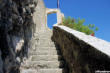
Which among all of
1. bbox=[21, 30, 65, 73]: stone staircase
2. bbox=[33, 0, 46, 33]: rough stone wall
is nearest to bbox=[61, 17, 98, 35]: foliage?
bbox=[33, 0, 46, 33]: rough stone wall

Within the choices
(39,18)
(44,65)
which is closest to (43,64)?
(44,65)

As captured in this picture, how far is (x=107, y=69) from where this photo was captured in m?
1.16

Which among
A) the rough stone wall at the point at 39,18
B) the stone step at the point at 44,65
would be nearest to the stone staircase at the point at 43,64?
the stone step at the point at 44,65

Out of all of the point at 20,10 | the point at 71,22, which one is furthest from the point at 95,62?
the point at 71,22

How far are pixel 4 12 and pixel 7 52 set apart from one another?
0.70 meters

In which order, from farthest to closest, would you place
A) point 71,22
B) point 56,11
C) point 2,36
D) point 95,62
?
point 56,11, point 71,22, point 2,36, point 95,62

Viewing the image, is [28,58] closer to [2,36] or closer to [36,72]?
[36,72]

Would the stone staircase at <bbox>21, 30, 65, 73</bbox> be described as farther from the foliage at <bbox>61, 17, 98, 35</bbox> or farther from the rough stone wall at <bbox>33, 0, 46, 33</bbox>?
the foliage at <bbox>61, 17, 98, 35</bbox>

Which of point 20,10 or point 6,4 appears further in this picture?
point 20,10

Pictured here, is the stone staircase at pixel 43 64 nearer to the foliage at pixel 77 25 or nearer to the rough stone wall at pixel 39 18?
the rough stone wall at pixel 39 18

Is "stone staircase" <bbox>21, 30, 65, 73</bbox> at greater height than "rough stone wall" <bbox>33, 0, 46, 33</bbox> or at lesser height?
lesser

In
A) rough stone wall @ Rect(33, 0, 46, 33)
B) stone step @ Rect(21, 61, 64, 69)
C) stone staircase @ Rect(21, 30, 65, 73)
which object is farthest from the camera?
rough stone wall @ Rect(33, 0, 46, 33)

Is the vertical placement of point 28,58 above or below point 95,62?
below

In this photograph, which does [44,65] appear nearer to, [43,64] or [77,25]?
[43,64]
